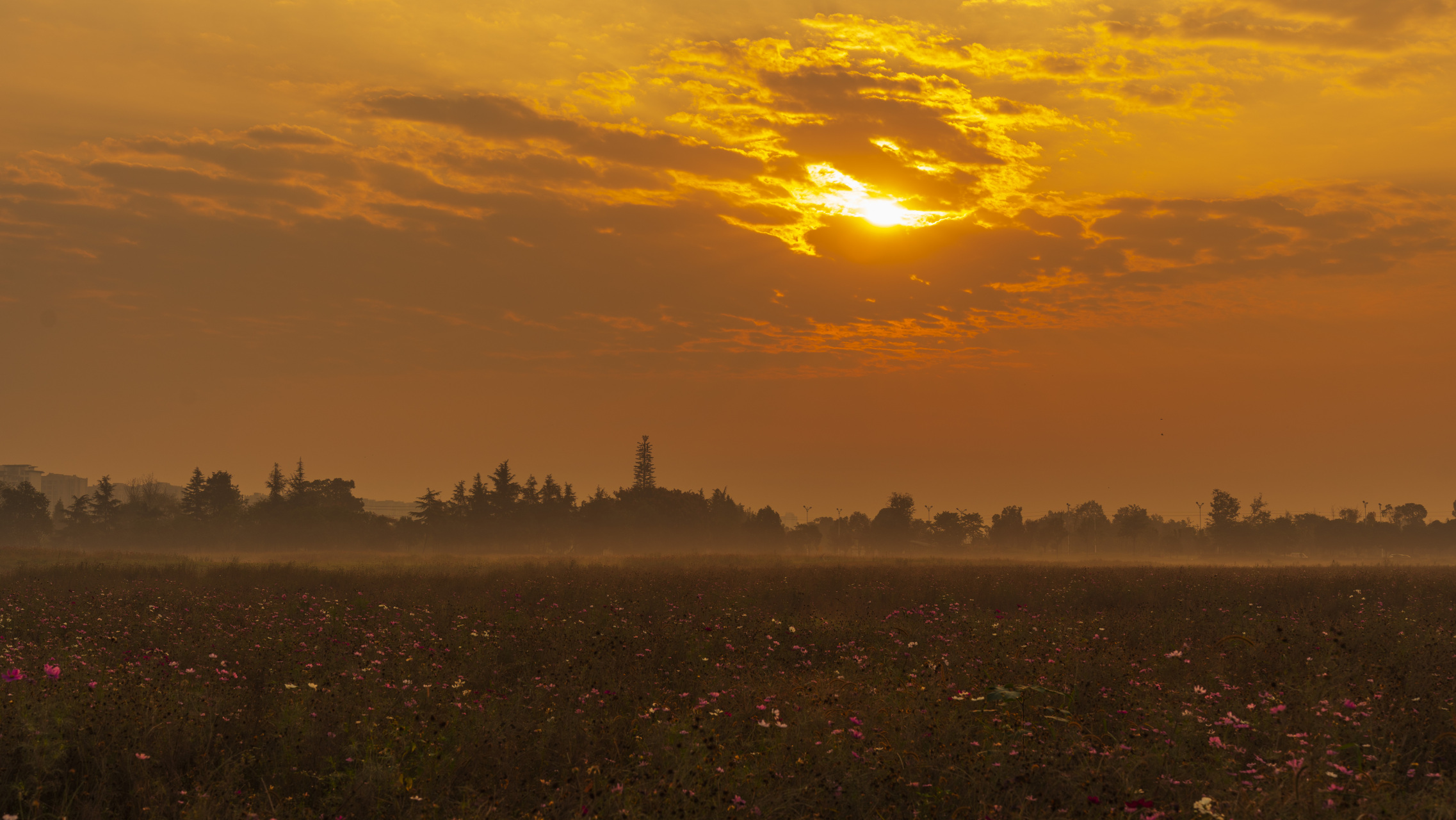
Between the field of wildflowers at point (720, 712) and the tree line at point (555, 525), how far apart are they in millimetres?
82616

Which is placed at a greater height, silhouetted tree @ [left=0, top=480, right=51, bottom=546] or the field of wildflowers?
the field of wildflowers

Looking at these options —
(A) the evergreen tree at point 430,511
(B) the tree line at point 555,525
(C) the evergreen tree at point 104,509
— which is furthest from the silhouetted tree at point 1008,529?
(C) the evergreen tree at point 104,509

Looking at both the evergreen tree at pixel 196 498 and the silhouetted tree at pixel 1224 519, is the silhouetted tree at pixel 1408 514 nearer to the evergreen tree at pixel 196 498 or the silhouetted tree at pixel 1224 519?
the silhouetted tree at pixel 1224 519

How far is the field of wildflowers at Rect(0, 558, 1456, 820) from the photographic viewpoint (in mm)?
6570

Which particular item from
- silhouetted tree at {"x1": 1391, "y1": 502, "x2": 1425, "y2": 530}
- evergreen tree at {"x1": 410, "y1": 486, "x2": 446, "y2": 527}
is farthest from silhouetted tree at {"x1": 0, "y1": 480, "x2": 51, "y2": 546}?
silhouetted tree at {"x1": 1391, "y1": 502, "x2": 1425, "y2": 530}

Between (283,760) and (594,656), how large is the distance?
175 inches

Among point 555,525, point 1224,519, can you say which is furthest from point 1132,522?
point 555,525

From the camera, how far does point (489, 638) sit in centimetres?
1284

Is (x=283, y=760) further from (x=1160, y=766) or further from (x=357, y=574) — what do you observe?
(x=357, y=574)

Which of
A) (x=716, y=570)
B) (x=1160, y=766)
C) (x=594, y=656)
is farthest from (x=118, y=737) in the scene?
(x=716, y=570)

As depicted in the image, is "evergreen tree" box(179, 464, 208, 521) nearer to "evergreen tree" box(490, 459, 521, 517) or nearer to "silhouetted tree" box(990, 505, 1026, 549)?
"evergreen tree" box(490, 459, 521, 517)

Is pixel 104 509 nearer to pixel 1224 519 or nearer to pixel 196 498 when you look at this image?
pixel 196 498

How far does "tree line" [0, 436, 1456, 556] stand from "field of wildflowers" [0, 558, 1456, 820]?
271 feet

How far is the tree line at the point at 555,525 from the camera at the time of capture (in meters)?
92.0
